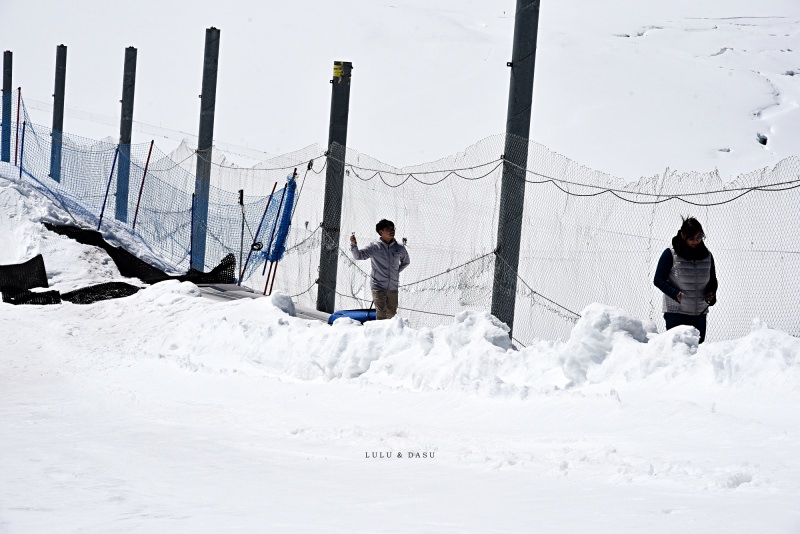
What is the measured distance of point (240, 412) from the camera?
707cm

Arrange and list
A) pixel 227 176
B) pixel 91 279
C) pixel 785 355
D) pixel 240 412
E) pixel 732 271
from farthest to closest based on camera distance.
→ pixel 227 176
pixel 91 279
pixel 732 271
pixel 240 412
pixel 785 355

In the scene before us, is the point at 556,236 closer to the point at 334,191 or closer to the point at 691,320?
the point at 691,320

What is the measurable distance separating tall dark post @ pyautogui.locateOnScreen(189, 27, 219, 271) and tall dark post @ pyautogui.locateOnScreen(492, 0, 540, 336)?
32.0 ft

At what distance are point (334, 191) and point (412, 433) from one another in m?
8.06

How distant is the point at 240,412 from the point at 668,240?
203 inches

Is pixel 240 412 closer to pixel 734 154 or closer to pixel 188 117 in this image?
pixel 734 154

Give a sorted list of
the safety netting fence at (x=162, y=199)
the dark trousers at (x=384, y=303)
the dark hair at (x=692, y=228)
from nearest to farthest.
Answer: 1. the dark hair at (x=692, y=228)
2. the dark trousers at (x=384, y=303)
3. the safety netting fence at (x=162, y=199)

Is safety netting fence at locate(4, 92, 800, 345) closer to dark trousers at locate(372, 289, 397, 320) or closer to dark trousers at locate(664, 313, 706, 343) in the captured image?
dark trousers at locate(664, 313, 706, 343)

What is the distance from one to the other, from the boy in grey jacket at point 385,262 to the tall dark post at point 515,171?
44.0 inches

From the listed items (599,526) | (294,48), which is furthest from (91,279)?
(294,48)

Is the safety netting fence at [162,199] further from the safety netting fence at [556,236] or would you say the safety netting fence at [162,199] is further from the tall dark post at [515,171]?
the tall dark post at [515,171]

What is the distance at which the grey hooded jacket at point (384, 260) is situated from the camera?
1060cm

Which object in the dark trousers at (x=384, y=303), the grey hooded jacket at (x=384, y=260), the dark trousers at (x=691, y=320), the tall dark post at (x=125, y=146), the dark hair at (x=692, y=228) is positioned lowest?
the dark trousers at (x=384, y=303)

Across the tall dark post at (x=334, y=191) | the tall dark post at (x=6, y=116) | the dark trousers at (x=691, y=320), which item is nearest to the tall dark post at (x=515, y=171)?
the dark trousers at (x=691, y=320)
